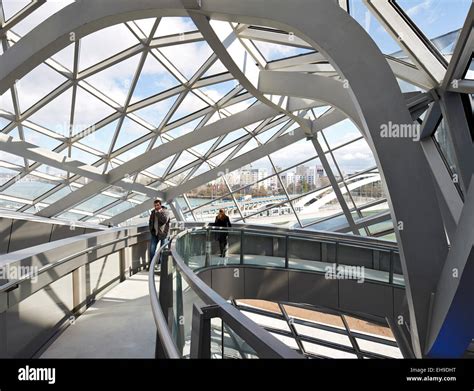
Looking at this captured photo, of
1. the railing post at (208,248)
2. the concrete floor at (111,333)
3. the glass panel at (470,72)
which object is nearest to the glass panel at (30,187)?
the railing post at (208,248)

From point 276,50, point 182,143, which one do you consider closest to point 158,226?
point 276,50

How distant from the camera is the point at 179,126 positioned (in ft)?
67.7

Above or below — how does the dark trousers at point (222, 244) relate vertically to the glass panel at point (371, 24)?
below

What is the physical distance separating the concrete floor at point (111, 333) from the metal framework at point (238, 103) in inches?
204

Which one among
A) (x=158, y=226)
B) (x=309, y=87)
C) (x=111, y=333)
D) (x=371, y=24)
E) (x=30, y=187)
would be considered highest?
(x=371, y=24)

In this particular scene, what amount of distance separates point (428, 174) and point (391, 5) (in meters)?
4.66

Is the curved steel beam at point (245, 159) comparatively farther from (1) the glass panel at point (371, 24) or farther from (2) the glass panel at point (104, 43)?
(2) the glass panel at point (104, 43)

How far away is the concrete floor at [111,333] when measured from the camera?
5.22 m

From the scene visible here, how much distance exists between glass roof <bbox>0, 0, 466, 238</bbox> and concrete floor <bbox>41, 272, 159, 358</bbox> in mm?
7494

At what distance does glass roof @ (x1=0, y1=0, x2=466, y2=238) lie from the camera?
1224cm

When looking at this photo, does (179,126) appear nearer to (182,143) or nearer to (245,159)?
(182,143)

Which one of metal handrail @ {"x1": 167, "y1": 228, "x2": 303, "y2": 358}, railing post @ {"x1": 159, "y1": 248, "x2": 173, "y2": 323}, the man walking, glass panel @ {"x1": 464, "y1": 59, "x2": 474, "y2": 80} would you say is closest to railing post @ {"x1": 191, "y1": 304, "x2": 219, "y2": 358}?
metal handrail @ {"x1": 167, "y1": 228, "x2": 303, "y2": 358}

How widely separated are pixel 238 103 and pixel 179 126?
361 centimetres

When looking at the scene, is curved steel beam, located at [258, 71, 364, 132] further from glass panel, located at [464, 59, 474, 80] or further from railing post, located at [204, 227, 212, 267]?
railing post, located at [204, 227, 212, 267]
